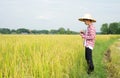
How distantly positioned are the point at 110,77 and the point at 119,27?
79.8 metres

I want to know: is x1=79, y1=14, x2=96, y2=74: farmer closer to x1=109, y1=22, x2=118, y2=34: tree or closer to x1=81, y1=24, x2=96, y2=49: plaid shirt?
x1=81, y1=24, x2=96, y2=49: plaid shirt

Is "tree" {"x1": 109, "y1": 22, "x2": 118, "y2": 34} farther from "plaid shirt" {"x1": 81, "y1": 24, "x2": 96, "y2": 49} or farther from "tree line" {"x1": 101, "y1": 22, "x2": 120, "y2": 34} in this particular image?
"plaid shirt" {"x1": 81, "y1": 24, "x2": 96, "y2": 49}

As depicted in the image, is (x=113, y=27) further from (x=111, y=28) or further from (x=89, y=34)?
(x=89, y=34)

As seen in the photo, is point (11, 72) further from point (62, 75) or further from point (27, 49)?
point (27, 49)

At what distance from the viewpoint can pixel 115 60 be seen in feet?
25.6

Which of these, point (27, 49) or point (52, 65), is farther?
point (27, 49)

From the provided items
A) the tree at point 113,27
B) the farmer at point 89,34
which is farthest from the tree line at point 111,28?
the farmer at point 89,34

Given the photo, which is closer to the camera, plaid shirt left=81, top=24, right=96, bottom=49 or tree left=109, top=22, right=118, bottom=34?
plaid shirt left=81, top=24, right=96, bottom=49

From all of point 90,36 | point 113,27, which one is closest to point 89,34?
point 90,36

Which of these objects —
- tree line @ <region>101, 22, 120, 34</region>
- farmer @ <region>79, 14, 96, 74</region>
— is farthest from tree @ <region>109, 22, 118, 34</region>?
farmer @ <region>79, 14, 96, 74</region>

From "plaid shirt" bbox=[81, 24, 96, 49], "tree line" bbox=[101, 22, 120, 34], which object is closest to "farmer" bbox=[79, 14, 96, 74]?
"plaid shirt" bbox=[81, 24, 96, 49]

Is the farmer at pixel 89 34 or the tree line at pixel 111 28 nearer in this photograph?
the farmer at pixel 89 34

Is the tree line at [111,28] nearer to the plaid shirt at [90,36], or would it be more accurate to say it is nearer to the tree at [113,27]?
the tree at [113,27]

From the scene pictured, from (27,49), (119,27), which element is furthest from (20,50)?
(119,27)
